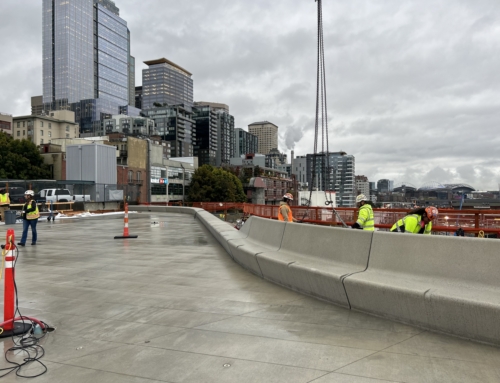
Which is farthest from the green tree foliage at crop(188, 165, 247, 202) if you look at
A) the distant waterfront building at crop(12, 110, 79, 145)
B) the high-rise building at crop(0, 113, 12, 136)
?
the distant waterfront building at crop(12, 110, 79, 145)

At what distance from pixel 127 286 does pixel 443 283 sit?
17.0 ft

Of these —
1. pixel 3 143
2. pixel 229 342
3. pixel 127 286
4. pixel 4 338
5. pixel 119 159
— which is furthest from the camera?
pixel 119 159

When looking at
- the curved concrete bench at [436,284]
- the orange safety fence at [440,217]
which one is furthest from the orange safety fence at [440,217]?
the curved concrete bench at [436,284]

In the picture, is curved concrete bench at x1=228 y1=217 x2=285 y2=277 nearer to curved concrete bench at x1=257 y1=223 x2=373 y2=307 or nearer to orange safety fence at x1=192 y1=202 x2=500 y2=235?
curved concrete bench at x1=257 y1=223 x2=373 y2=307

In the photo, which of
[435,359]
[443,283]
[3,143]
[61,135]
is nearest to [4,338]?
[435,359]

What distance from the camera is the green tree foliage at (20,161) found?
63969 mm

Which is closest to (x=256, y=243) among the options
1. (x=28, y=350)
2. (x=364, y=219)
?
(x=364, y=219)

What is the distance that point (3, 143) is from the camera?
6500 cm

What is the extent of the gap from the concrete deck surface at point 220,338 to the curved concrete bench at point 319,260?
0.72 feet

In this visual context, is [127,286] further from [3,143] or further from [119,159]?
[119,159]

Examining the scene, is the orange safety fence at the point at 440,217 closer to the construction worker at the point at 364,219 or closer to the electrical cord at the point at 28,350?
the construction worker at the point at 364,219

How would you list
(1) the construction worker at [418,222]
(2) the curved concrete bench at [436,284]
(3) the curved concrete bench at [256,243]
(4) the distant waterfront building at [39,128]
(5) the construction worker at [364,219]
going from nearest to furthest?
(2) the curved concrete bench at [436,284] → (1) the construction worker at [418,222] → (5) the construction worker at [364,219] → (3) the curved concrete bench at [256,243] → (4) the distant waterfront building at [39,128]

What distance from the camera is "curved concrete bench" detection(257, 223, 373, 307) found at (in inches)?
219

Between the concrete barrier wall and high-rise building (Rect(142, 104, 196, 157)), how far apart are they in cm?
17494
